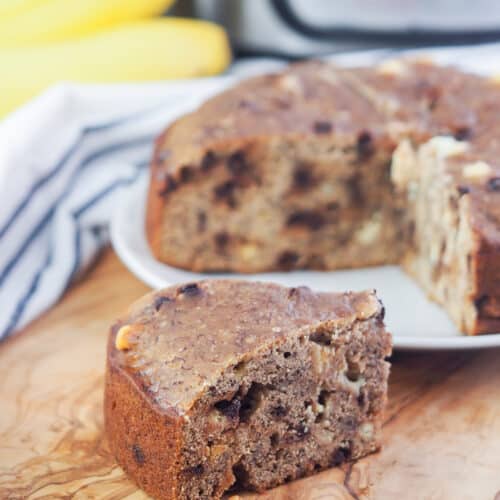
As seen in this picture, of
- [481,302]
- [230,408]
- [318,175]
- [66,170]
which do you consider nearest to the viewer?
[230,408]

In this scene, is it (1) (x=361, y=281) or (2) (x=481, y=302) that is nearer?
(2) (x=481, y=302)

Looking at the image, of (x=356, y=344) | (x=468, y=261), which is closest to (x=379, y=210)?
(x=468, y=261)

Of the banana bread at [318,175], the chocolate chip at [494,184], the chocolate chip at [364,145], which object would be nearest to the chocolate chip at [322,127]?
the banana bread at [318,175]

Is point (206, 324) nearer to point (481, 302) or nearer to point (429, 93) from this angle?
point (481, 302)

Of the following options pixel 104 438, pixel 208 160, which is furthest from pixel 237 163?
pixel 104 438

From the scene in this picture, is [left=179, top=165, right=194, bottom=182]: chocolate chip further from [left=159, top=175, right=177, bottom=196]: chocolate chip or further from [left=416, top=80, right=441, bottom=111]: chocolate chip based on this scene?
[left=416, top=80, right=441, bottom=111]: chocolate chip

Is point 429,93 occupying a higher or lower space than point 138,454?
higher

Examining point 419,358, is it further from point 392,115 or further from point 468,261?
point 392,115
